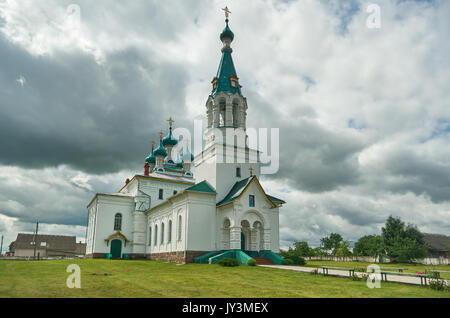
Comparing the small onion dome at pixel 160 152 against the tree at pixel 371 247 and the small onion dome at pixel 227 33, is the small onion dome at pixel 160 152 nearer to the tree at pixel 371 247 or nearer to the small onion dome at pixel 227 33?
the small onion dome at pixel 227 33

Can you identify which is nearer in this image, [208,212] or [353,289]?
[353,289]

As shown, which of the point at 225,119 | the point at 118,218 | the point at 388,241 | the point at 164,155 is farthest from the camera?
the point at 164,155

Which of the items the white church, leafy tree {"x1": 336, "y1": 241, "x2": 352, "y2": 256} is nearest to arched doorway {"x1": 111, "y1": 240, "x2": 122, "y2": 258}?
the white church

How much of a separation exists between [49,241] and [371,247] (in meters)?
60.5

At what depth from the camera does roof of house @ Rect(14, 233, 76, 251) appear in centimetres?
6256

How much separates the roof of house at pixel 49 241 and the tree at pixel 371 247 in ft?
183

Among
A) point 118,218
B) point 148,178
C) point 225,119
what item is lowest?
point 118,218

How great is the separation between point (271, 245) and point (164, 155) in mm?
26909

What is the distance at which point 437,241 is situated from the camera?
176ft

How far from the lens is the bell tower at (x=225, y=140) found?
97.1 ft

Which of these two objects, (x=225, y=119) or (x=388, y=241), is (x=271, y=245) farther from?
(x=388, y=241)
